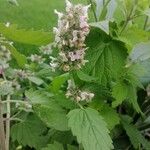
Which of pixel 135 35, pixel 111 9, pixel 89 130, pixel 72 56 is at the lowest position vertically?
pixel 89 130

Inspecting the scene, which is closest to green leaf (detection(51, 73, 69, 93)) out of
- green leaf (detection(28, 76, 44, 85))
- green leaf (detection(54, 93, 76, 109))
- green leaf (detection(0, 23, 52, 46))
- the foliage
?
the foliage

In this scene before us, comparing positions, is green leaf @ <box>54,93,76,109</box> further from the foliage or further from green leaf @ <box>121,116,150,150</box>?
green leaf @ <box>121,116,150,150</box>

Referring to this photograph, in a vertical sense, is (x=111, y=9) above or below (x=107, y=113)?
above

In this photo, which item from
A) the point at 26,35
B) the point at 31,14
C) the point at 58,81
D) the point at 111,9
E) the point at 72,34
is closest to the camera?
the point at 26,35

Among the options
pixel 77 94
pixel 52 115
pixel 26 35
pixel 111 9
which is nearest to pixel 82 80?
pixel 77 94

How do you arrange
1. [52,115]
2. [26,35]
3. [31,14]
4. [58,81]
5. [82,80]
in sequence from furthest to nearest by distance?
[31,14] → [58,81] → [82,80] → [52,115] → [26,35]

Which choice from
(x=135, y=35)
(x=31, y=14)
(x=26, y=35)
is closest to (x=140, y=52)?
(x=135, y=35)

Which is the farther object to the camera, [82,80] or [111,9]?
[111,9]

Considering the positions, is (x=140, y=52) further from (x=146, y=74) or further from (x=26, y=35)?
(x=26, y=35)
